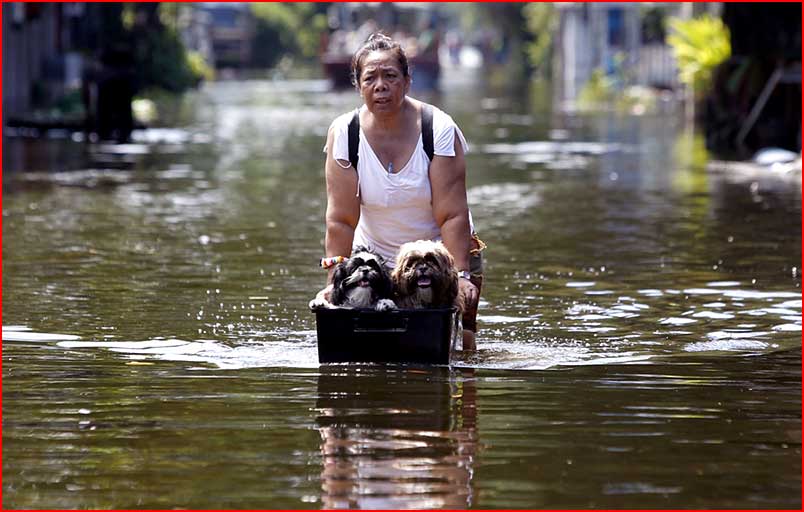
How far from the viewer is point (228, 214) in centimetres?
1748

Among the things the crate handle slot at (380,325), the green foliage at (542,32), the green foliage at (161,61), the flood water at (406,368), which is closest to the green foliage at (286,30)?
the green foliage at (542,32)

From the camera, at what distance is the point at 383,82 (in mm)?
8391

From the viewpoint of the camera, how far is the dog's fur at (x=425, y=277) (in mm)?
7984

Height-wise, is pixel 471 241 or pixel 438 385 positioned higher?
pixel 471 241

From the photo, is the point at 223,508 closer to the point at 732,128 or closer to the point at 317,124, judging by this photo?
the point at 732,128

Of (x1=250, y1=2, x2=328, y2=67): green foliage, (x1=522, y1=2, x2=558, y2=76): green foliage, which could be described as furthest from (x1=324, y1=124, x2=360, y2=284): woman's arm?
(x1=250, y1=2, x2=328, y2=67): green foliage

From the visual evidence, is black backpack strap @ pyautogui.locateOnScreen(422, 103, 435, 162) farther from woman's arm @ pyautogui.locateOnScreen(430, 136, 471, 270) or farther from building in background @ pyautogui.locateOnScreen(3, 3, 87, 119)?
building in background @ pyautogui.locateOnScreen(3, 3, 87, 119)

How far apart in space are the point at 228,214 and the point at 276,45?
84898 mm

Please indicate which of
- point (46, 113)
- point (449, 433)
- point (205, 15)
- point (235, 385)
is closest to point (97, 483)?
point (449, 433)

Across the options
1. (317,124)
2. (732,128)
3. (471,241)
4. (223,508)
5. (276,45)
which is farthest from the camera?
(276,45)

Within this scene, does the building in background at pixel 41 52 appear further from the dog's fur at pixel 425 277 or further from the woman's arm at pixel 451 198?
the dog's fur at pixel 425 277

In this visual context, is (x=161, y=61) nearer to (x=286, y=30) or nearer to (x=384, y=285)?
(x=384, y=285)

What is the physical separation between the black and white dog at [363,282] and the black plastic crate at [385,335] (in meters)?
0.05

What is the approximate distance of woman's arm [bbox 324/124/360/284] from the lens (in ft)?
27.9
